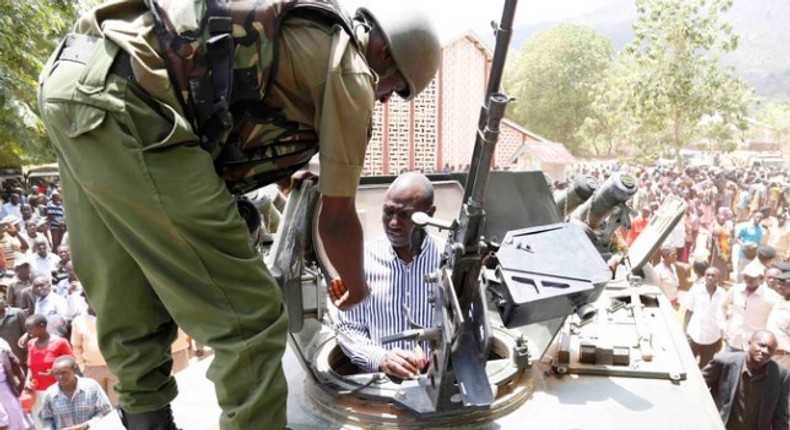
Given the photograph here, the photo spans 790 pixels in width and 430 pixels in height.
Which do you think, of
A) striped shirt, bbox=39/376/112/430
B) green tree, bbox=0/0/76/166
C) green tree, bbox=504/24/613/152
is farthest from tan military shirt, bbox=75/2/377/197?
green tree, bbox=504/24/613/152

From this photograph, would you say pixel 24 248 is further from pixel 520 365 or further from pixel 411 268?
pixel 520 365

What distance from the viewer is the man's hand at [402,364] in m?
2.99

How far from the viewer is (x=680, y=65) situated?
22609 mm

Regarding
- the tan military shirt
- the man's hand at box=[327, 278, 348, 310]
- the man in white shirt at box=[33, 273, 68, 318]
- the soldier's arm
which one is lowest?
the man in white shirt at box=[33, 273, 68, 318]

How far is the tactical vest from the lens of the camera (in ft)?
6.26

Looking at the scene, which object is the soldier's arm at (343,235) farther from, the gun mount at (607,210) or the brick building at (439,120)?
the brick building at (439,120)

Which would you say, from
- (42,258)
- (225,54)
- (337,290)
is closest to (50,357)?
(42,258)

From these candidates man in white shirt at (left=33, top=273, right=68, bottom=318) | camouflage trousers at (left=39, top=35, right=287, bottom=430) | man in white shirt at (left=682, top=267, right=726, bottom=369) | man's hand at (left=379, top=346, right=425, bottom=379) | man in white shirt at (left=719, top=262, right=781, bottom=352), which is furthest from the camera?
man in white shirt at (left=682, top=267, right=726, bottom=369)

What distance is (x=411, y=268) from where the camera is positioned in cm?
384

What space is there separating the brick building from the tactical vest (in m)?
22.3

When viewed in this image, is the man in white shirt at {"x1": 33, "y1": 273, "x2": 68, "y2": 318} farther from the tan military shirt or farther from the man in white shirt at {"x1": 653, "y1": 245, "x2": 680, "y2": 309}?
the man in white shirt at {"x1": 653, "y1": 245, "x2": 680, "y2": 309}

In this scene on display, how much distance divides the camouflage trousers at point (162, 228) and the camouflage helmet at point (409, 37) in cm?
69

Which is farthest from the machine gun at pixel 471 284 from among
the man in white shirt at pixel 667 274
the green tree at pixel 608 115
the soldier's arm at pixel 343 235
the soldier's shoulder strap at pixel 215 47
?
the green tree at pixel 608 115

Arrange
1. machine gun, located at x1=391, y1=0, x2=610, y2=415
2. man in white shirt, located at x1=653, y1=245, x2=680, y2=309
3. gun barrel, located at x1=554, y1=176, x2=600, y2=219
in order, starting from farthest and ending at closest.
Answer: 1. man in white shirt, located at x1=653, y1=245, x2=680, y2=309
2. gun barrel, located at x1=554, y1=176, x2=600, y2=219
3. machine gun, located at x1=391, y1=0, x2=610, y2=415
